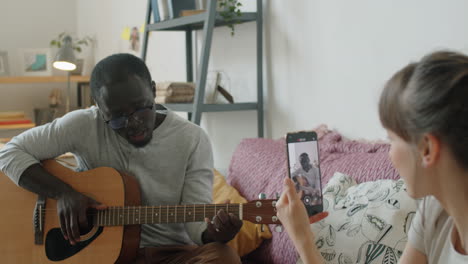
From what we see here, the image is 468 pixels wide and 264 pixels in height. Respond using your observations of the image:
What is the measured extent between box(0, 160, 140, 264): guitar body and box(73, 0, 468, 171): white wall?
2.36 ft

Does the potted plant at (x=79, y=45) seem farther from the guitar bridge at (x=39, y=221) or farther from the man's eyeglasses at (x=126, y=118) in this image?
the man's eyeglasses at (x=126, y=118)

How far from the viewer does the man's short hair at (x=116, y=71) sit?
161cm

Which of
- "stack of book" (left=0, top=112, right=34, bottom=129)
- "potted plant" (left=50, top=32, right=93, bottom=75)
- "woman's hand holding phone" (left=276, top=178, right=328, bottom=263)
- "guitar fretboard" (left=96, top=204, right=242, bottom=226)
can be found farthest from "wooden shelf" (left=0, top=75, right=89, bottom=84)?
"woman's hand holding phone" (left=276, top=178, right=328, bottom=263)

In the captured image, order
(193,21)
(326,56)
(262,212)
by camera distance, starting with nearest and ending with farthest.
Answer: (262,212) → (326,56) → (193,21)

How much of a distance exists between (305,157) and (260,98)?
1.12m

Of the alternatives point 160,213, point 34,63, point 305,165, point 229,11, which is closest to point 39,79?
point 34,63

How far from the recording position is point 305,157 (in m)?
1.40

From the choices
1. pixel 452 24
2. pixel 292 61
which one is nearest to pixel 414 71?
pixel 452 24

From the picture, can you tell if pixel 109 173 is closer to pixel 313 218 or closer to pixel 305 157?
pixel 305 157

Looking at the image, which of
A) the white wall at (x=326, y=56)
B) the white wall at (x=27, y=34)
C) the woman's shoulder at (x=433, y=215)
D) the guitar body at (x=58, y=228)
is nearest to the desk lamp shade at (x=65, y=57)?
the white wall at (x=326, y=56)

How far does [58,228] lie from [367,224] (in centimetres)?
84

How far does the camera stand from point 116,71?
1619mm

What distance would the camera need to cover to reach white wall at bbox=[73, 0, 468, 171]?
1.75 m

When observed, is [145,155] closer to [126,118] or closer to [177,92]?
[126,118]
